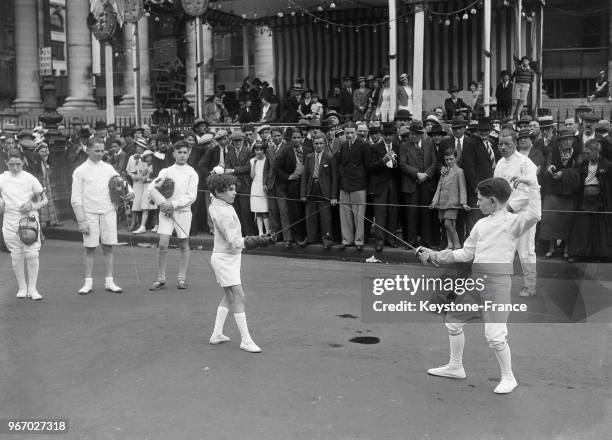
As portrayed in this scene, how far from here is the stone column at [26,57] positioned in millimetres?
33156

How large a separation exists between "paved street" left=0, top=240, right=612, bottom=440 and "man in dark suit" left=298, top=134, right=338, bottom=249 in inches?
117

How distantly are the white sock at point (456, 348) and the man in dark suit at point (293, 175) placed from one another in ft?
22.3

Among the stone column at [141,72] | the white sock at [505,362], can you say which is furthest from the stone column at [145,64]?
the white sock at [505,362]

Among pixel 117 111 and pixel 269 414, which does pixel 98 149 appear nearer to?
pixel 269 414

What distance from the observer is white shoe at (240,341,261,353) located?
750cm

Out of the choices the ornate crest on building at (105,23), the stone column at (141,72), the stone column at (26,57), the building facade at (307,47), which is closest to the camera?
the ornate crest on building at (105,23)

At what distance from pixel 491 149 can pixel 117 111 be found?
1972cm

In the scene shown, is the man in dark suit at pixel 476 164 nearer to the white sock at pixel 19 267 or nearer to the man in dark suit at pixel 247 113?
the white sock at pixel 19 267

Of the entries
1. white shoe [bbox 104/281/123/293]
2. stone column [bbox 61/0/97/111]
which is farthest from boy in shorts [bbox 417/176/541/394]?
stone column [bbox 61/0/97/111]

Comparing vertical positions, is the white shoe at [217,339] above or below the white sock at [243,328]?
below

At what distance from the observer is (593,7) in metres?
28.6

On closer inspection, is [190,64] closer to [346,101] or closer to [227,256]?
[346,101]

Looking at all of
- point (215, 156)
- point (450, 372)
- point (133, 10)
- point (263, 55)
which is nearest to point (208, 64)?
point (263, 55)

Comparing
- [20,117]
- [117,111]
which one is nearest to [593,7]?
[117,111]
